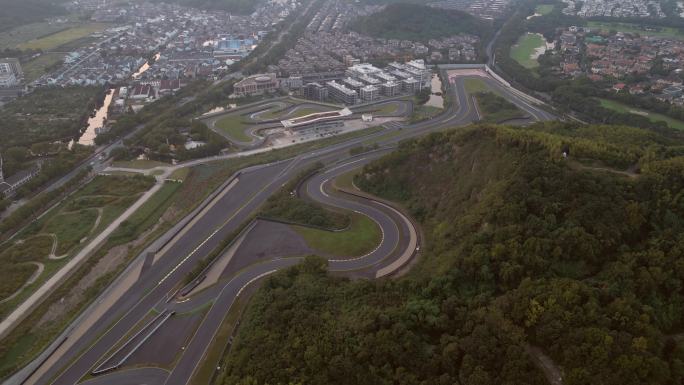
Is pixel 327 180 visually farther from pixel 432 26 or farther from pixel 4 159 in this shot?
pixel 432 26

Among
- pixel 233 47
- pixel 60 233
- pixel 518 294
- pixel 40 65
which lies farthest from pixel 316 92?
pixel 40 65

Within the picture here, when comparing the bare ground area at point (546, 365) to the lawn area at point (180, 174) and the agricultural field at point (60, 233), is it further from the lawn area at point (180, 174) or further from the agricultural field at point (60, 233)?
the lawn area at point (180, 174)

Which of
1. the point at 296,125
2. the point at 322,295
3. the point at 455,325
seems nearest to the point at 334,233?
the point at 322,295

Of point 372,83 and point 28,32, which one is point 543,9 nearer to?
point 372,83

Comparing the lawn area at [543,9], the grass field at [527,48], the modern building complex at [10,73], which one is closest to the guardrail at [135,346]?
the modern building complex at [10,73]

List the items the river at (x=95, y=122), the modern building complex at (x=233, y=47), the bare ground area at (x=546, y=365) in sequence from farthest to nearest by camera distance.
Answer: the modern building complex at (x=233, y=47)
the river at (x=95, y=122)
the bare ground area at (x=546, y=365)
